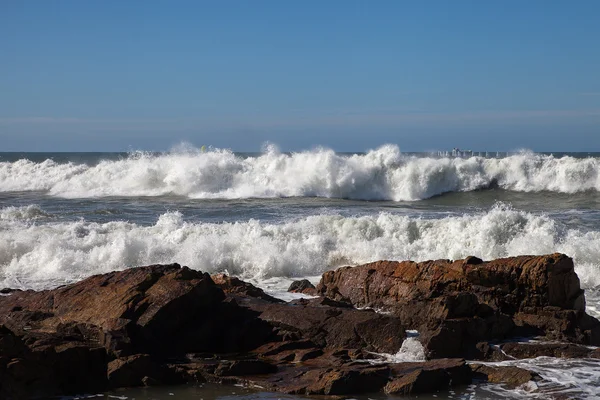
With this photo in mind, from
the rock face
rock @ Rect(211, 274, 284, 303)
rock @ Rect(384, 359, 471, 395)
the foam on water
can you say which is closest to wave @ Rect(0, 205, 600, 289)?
rock @ Rect(211, 274, 284, 303)

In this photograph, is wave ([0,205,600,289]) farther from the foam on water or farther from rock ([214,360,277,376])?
rock ([214,360,277,376])

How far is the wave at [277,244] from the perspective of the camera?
16.4 metres

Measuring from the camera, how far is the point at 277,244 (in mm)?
17406

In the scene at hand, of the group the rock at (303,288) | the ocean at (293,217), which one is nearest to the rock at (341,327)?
the ocean at (293,217)

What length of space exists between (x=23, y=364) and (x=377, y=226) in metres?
12.3

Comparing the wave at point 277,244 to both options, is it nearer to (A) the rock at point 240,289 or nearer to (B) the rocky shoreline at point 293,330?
(A) the rock at point 240,289

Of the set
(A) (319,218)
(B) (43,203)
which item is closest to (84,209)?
(B) (43,203)

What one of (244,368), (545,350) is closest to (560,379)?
(545,350)

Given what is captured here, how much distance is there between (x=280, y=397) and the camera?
7707 millimetres

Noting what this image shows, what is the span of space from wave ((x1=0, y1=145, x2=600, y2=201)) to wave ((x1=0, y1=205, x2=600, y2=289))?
13653mm

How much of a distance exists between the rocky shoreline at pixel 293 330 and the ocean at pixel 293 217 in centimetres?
33

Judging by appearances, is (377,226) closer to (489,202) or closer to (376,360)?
(376,360)

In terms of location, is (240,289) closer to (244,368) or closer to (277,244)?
(244,368)

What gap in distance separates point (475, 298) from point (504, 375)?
63.0 inches
